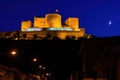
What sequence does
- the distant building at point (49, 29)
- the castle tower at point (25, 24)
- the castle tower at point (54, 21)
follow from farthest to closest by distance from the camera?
1. the castle tower at point (54, 21)
2. the castle tower at point (25, 24)
3. the distant building at point (49, 29)

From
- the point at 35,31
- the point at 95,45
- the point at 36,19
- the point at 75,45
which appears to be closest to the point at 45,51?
the point at 75,45

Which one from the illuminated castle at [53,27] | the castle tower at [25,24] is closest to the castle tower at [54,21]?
the illuminated castle at [53,27]

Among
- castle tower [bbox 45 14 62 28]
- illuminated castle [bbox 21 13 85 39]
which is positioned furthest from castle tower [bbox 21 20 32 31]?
castle tower [bbox 45 14 62 28]

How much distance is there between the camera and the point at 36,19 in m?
155

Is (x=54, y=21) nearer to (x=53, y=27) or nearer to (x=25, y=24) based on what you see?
(x=53, y=27)

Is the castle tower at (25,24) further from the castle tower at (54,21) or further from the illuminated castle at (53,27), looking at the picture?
the castle tower at (54,21)

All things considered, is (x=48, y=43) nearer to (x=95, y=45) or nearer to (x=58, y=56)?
(x=58, y=56)

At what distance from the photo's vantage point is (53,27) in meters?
147

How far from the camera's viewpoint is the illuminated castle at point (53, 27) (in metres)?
140

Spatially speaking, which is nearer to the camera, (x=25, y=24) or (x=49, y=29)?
(x=49, y=29)

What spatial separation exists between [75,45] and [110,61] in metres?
84.3

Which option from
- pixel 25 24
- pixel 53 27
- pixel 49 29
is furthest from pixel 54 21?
pixel 25 24

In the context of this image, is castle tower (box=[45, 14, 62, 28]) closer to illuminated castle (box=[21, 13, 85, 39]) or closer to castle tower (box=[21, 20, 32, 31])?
illuminated castle (box=[21, 13, 85, 39])

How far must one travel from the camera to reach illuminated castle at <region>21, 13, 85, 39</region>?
459 ft
